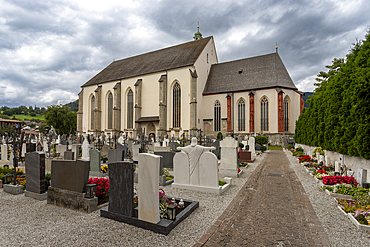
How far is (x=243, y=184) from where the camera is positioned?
304 inches

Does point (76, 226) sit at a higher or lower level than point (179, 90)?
lower

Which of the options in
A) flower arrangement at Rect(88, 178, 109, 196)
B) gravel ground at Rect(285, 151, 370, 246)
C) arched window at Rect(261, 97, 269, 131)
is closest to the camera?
gravel ground at Rect(285, 151, 370, 246)

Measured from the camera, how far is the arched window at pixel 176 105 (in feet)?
106

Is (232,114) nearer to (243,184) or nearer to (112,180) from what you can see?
(243,184)

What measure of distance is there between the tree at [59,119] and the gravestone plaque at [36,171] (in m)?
48.1

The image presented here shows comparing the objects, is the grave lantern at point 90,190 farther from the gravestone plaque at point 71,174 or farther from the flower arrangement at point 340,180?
the flower arrangement at point 340,180

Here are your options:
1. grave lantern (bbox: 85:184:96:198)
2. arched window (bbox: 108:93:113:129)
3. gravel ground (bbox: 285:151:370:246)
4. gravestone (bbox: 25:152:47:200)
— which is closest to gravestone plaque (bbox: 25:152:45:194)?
gravestone (bbox: 25:152:47:200)

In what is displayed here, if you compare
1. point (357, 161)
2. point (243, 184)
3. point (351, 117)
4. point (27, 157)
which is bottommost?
point (243, 184)

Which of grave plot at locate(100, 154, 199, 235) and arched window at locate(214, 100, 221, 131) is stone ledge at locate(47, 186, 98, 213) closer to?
grave plot at locate(100, 154, 199, 235)

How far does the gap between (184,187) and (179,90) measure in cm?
2686

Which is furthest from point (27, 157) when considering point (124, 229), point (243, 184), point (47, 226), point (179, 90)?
point (179, 90)

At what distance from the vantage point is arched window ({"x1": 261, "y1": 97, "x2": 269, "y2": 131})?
3067 centimetres

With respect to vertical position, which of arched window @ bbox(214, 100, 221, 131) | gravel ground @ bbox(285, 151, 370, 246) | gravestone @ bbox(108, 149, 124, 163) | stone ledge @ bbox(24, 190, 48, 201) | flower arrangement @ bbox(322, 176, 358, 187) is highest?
arched window @ bbox(214, 100, 221, 131)

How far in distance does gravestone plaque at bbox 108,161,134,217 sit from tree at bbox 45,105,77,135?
51.1 m
